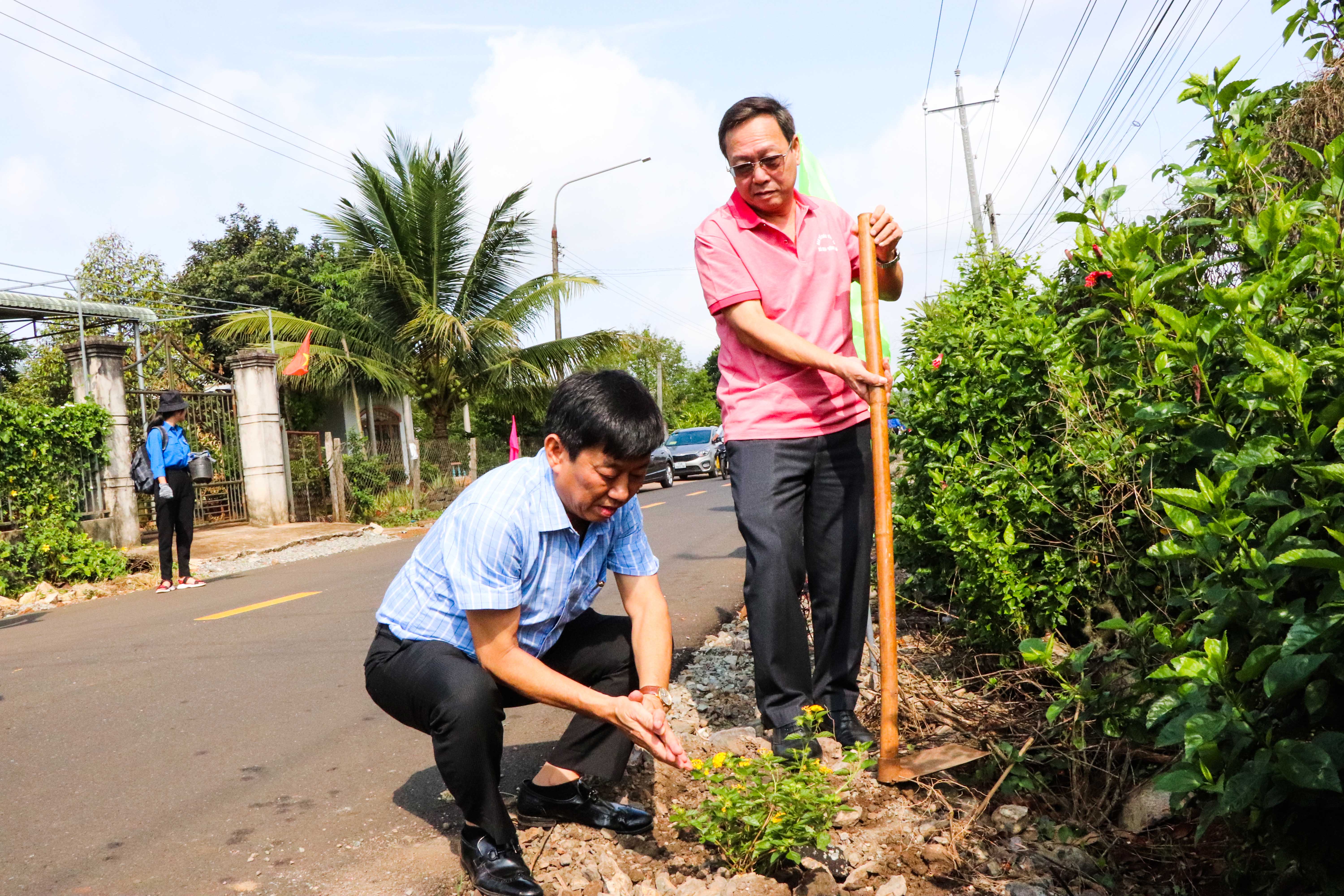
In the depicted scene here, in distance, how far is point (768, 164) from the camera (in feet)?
11.2

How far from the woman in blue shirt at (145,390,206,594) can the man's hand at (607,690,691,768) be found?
8.34m

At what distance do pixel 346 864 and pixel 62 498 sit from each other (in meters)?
9.58

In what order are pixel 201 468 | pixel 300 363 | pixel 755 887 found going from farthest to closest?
pixel 300 363
pixel 201 468
pixel 755 887

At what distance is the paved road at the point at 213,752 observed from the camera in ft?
10.4

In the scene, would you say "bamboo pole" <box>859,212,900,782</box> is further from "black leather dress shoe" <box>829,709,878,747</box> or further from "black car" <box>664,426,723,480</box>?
"black car" <box>664,426,723,480</box>

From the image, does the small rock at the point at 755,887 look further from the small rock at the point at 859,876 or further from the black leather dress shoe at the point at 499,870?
the black leather dress shoe at the point at 499,870

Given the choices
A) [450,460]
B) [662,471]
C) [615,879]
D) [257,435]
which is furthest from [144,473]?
[662,471]

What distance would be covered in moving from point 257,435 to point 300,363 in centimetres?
173

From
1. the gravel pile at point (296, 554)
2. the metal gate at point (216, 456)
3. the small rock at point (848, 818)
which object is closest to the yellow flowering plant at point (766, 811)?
the small rock at point (848, 818)

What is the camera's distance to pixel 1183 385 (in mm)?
2420

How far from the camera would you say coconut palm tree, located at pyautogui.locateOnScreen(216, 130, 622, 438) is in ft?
62.2

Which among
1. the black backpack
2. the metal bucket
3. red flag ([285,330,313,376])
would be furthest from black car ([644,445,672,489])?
the black backpack

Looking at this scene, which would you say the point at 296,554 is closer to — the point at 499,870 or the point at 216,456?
the point at 216,456

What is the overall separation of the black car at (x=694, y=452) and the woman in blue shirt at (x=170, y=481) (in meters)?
17.8
